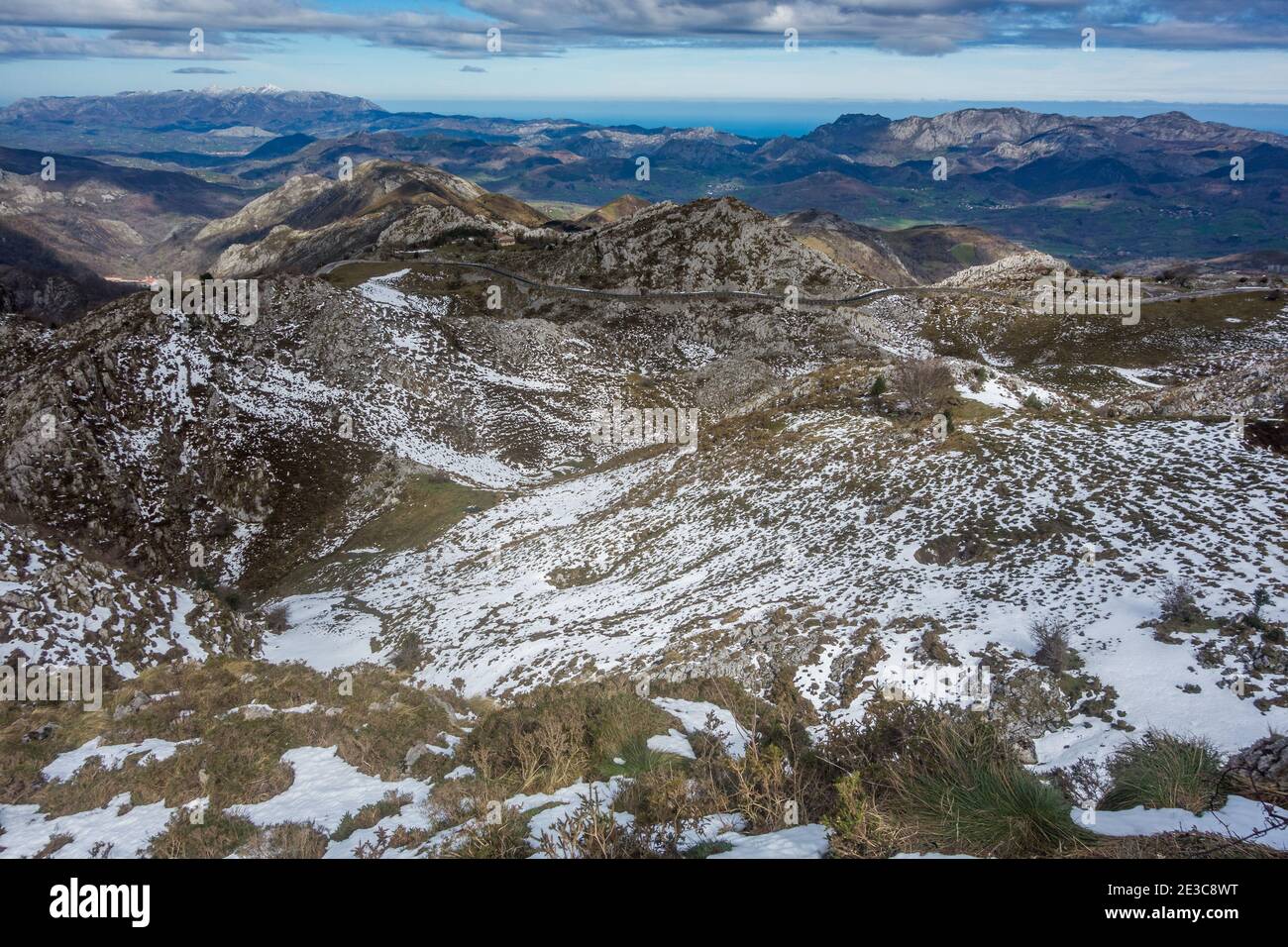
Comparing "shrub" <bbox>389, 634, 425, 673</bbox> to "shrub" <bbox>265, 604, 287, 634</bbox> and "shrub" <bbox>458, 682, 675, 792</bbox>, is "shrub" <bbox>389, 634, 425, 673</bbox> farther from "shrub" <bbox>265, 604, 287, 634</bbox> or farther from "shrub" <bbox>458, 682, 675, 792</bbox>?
"shrub" <bbox>458, 682, 675, 792</bbox>

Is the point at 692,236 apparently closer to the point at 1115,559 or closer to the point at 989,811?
the point at 1115,559

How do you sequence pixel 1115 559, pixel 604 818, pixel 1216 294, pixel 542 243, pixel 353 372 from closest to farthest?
1. pixel 604 818
2. pixel 1115 559
3. pixel 353 372
4. pixel 1216 294
5. pixel 542 243

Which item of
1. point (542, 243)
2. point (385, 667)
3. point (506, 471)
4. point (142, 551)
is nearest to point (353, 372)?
point (506, 471)

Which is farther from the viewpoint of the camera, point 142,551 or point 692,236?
point 692,236

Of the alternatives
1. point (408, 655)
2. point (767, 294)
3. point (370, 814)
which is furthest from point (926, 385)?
point (767, 294)

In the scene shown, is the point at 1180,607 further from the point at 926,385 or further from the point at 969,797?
the point at 926,385

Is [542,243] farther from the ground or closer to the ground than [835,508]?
farther from the ground
